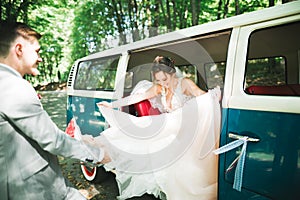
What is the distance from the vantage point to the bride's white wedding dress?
7.36 ft

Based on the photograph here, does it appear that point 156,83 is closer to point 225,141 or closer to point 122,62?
point 122,62

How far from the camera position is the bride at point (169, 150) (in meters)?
2.24

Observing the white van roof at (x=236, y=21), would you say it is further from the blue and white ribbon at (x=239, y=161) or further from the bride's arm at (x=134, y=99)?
the blue and white ribbon at (x=239, y=161)

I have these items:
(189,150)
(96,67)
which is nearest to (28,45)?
(189,150)

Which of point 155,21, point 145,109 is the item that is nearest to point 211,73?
point 145,109

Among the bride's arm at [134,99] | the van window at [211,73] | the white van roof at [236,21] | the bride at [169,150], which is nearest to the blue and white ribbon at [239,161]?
the bride at [169,150]

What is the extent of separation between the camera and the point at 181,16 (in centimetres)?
1169

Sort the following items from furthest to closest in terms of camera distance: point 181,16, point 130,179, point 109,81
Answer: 1. point 181,16
2. point 109,81
3. point 130,179

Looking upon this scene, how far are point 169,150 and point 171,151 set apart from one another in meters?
0.02

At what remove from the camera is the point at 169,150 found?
243 cm

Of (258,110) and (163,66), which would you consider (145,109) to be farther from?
(258,110)

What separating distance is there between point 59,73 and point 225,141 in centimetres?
4095

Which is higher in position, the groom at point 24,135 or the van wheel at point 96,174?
the groom at point 24,135

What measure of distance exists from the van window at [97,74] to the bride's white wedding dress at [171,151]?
50.9 inches
